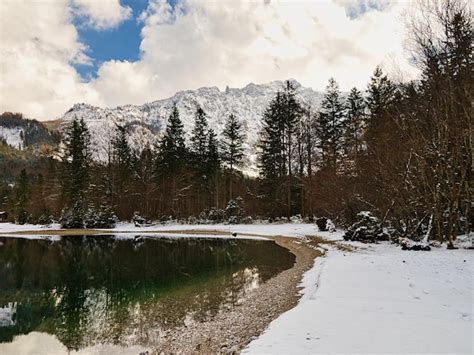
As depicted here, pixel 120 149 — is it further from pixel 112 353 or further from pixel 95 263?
Result: pixel 112 353

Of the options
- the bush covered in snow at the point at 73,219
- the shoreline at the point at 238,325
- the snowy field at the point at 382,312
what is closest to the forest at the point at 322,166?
the bush covered in snow at the point at 73,219

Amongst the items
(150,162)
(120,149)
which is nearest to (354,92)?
(150,162)

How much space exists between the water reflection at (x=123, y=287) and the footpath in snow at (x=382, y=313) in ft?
9.80

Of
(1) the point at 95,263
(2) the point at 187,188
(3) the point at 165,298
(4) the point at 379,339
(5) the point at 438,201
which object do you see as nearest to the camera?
(4) the point at 379,339

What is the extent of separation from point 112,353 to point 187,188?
133 feet

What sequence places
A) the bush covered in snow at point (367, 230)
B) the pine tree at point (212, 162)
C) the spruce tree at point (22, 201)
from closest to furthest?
the bush covered in snow at point (367, 230) → the pine tree at point (212, 162) → the spruce tree at point (22, 201)

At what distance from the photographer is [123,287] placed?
1360 centimetres

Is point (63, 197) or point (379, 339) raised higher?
point (63, 197)

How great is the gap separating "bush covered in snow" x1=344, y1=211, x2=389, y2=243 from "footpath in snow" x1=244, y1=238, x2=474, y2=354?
7870mm

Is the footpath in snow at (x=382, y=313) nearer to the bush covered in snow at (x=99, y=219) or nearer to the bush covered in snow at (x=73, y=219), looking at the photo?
the bush covered in snow at (x=99, y=219)

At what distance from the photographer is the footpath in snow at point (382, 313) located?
5453 millimetres

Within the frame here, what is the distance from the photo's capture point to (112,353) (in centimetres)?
738

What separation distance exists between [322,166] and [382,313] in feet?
83.2

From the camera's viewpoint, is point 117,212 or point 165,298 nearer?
point 165,298
